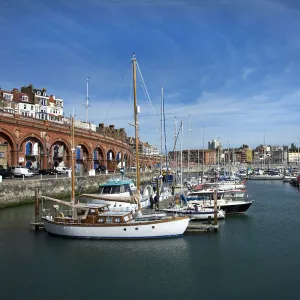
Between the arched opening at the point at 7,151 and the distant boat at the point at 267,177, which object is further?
the distant boat at the point at 267,177

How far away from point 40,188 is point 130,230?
22933 mm

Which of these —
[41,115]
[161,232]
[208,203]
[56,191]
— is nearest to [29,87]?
[41,115]

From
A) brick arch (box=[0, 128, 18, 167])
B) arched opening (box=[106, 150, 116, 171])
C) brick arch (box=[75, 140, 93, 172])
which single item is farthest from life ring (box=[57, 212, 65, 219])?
arched opening (box=[106, 150, 116, 171])

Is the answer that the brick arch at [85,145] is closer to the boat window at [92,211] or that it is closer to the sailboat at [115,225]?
the sailboat at [115,225]

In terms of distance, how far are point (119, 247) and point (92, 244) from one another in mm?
2011

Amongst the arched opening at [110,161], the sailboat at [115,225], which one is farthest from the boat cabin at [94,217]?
the arched opening at [110,161]

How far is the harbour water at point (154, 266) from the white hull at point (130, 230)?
487 millimetres

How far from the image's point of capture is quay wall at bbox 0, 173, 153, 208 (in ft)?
123

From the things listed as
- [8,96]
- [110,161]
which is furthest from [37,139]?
[8,96]

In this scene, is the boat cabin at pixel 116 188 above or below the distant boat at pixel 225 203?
above

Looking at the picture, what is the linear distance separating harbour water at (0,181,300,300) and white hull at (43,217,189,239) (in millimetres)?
487

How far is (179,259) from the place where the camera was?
2038 centimetres

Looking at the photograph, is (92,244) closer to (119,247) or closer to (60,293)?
(119,247)

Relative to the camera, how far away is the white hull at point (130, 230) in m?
23.5
